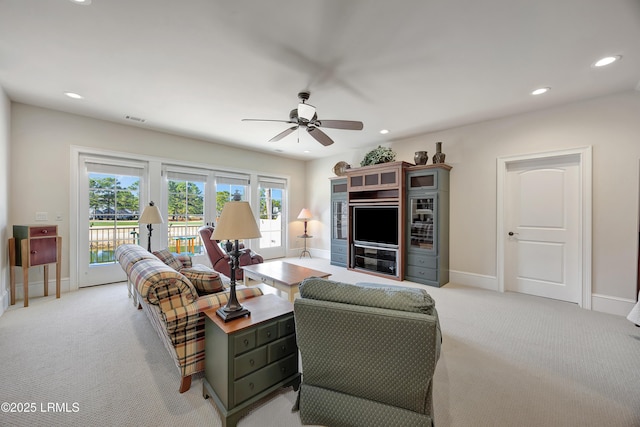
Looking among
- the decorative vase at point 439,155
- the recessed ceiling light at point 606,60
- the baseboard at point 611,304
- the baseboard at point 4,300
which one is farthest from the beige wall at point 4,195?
the baseboard at point 611,304

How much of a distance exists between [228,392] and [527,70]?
3.78 meters

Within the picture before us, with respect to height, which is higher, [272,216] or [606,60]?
[606,60]

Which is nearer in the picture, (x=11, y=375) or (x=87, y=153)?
(x=11, y=375)

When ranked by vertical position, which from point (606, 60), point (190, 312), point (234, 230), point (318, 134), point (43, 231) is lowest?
point (190, 312)

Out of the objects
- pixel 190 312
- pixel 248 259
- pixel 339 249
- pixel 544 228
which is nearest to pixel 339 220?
pixel 339 249

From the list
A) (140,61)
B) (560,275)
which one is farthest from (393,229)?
(140,61)

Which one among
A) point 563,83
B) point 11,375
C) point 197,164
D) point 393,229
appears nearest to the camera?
point 11,375

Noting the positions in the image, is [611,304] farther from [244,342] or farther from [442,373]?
[244,342]

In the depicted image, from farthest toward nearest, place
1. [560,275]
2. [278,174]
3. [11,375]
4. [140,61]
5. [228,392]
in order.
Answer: [278,174] → [560,275] → [140,61] → [11,375] → [228,392]

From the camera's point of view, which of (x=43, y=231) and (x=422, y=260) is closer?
(x=43, y=231)

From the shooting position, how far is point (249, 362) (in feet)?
5.05

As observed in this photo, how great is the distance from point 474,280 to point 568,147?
2279 mm

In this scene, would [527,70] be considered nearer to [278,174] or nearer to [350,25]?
[350,25]

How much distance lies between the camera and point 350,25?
197 cm
